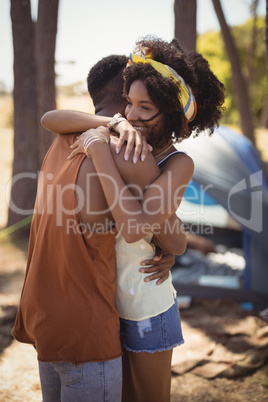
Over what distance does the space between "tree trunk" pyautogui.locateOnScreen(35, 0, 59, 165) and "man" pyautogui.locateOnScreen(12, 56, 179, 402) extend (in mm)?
3717

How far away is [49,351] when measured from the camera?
149cm

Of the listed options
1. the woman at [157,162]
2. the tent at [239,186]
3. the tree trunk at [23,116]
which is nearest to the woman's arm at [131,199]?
the woman at [157,162]

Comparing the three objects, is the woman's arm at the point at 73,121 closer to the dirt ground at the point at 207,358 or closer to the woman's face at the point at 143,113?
the woman's face at the point at 143,113

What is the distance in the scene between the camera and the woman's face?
1.62m

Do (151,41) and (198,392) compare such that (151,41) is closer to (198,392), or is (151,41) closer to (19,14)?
(198,392)

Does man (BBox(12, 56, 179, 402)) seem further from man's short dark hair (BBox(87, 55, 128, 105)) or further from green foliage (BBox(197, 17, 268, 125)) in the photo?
green foliage (BBox(197, 17, 268, 125))

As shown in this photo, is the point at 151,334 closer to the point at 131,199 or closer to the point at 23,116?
the point at 131,199

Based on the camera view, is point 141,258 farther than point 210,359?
No

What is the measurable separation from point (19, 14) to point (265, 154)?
7877 mm

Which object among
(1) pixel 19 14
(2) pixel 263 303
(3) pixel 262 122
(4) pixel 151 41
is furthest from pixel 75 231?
(3) pixel 262 122

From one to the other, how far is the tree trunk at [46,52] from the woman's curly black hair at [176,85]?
341 centimetres

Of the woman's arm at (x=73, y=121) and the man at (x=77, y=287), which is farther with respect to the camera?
the woman's arm at (x=73, y=121)

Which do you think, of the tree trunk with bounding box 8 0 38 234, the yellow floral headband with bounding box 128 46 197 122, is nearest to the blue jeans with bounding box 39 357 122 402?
the yellow floral headband with bounding box 128 46 197 122

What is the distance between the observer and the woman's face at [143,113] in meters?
1.62
